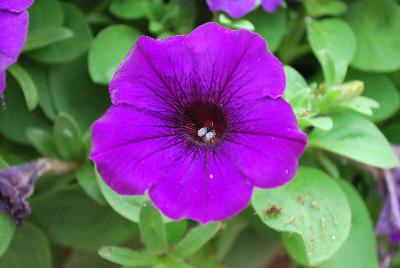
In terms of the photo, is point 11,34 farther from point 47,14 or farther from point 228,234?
point 228,234

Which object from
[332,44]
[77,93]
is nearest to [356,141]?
[332,44]

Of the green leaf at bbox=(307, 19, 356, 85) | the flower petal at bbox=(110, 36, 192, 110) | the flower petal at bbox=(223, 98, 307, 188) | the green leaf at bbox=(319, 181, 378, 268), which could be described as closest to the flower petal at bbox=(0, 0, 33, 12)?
the flower petal at bbox=(110, 36, 192, 110)

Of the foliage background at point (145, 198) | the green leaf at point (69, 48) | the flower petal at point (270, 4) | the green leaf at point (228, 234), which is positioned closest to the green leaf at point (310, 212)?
the foliage background at point (145, 198)

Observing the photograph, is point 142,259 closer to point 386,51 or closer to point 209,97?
point 209,97

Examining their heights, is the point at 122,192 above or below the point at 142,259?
above

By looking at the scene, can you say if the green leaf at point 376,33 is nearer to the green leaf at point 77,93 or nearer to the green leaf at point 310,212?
the green leaf at point 310,212

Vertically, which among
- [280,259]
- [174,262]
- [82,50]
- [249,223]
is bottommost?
[280,259]

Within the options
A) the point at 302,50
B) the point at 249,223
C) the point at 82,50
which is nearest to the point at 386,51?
the point at 302,50
